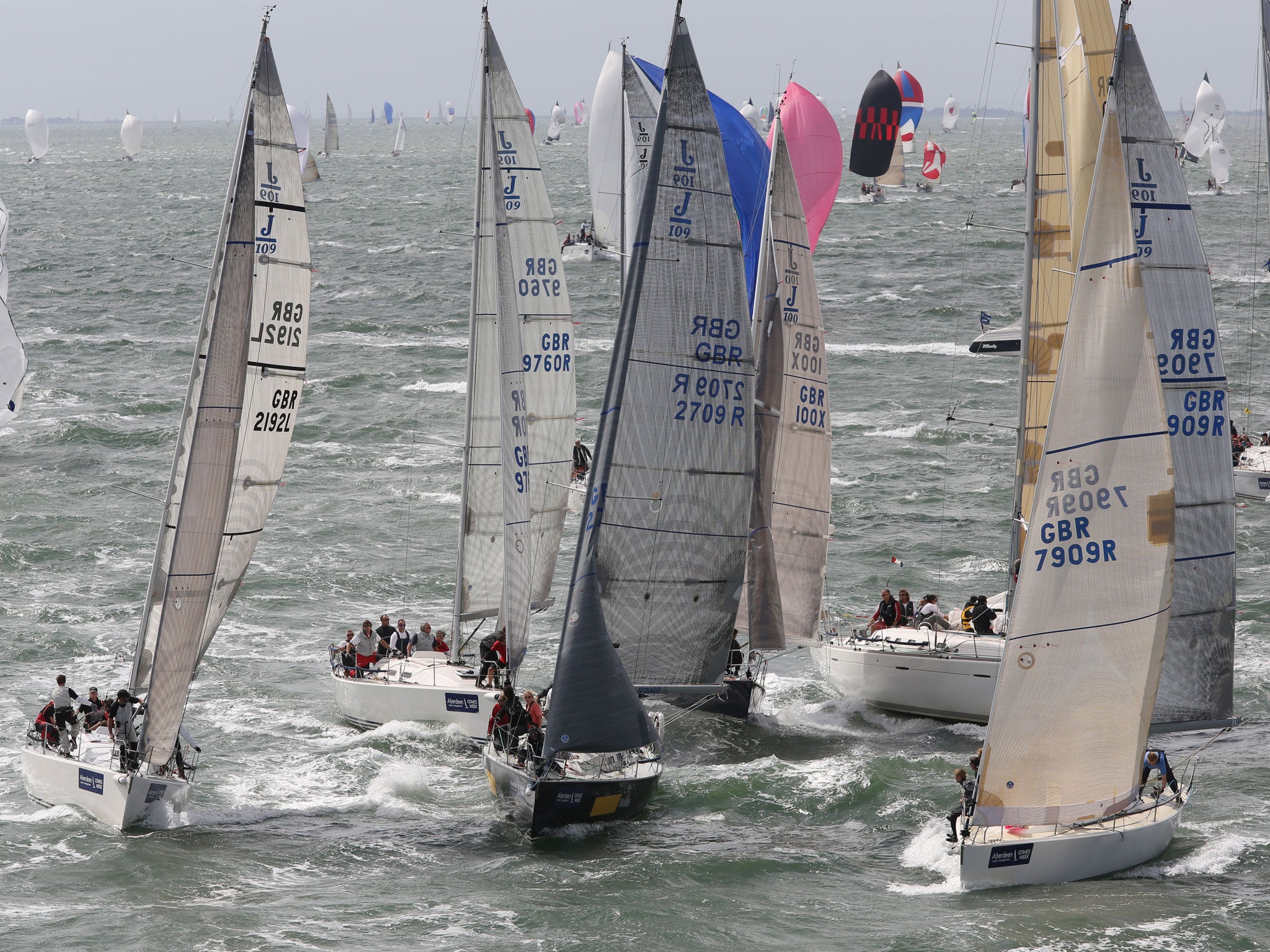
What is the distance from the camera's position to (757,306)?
25094mm

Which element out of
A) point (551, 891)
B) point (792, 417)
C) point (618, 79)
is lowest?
point (551, 891)

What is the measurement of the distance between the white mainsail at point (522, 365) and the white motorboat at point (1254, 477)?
59.1ft

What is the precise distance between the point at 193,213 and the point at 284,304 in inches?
3701

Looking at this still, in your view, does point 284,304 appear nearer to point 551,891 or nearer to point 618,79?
point 551,891

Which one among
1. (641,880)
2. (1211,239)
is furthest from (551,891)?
(1211,239)

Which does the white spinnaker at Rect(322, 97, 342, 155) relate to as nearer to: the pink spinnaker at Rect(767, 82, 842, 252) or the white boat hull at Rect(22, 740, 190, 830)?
the pink spinnaker at Rect(767, 82, 842, 252)

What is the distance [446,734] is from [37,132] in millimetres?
171665

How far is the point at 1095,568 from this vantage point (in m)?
17.9

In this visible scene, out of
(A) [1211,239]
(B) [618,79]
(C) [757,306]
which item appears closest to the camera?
(C) [757,306]

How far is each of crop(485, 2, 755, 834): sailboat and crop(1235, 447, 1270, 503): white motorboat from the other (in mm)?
20072

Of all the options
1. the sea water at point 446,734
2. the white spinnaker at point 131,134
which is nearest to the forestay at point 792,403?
the sea water at point 446,734

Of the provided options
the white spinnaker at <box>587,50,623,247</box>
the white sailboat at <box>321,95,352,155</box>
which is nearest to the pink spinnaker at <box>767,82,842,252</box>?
the white spinnaker at <box>587,50,623,247</box>

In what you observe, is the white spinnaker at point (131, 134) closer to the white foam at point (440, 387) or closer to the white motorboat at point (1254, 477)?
the white foam at point (440, 387)

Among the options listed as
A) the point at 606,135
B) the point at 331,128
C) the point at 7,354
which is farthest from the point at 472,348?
the point at 331,128
